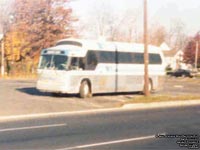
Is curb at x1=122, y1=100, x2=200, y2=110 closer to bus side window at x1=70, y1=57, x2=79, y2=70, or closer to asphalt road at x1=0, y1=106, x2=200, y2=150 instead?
bus side window at x1=70, y1=57, x2=79, y2=70

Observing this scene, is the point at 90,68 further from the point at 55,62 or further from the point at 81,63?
the point at 55,62

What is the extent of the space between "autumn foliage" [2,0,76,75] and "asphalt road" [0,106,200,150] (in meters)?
44.9

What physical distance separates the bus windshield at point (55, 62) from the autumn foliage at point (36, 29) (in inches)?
1352

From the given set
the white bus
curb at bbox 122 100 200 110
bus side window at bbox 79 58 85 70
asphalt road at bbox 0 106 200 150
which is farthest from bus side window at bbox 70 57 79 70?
asphalt road at bbox 0 106 200 150

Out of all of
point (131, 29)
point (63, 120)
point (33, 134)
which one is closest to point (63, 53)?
point (63, 120)

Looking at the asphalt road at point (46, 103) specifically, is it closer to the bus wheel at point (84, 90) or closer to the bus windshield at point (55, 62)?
the bus wheel at point (84, 90)

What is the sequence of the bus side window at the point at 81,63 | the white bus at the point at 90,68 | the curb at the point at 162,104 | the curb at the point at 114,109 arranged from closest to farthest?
the curb at the point at 114,109 < the curb at the point at 162,104 < the white bus at the point at 90,68 < the bus side window at the point at 81,63

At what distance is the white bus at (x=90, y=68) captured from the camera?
28734 millimetres

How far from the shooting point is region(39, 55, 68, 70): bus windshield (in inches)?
1131

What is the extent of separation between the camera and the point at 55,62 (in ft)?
95.4

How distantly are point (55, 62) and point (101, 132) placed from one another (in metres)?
14.5

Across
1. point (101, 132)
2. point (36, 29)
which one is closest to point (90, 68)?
point (101, 132)

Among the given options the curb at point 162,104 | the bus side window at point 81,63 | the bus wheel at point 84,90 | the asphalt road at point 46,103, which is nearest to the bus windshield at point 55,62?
the bus side window at point 81,63

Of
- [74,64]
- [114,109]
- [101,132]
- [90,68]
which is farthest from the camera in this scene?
Answer: [90,68]
